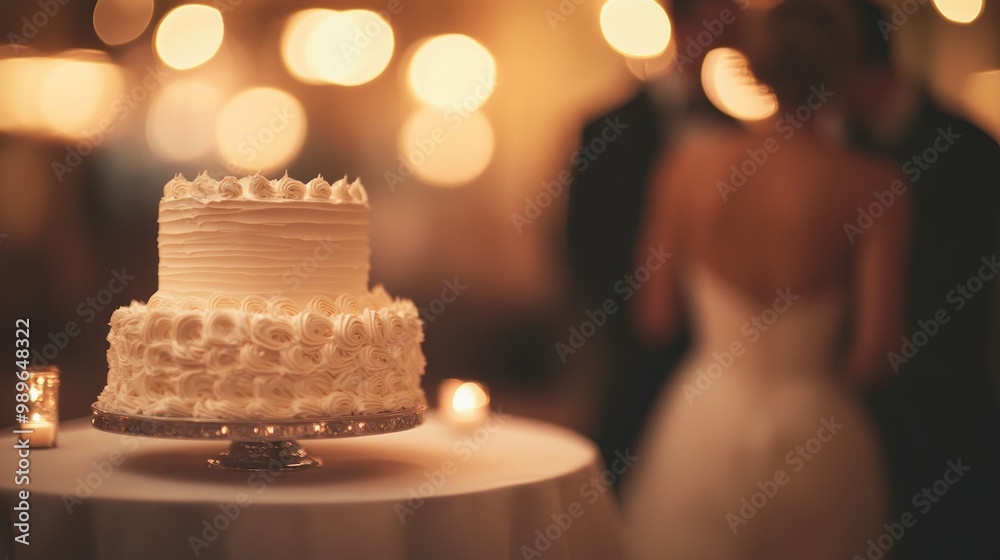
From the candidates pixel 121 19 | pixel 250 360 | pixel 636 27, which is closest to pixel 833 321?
pixel 636 27

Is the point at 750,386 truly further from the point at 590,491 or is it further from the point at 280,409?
the point at 280,409

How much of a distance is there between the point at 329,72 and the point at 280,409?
10.3 feet

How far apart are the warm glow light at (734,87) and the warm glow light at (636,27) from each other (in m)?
0.25

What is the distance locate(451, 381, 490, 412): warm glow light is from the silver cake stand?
2.04 feet

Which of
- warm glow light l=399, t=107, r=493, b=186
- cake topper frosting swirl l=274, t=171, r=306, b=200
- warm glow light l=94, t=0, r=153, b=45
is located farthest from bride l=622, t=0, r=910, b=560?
warm glow light l=94, t=0, r=153, b=45

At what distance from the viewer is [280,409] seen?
212 centimetres

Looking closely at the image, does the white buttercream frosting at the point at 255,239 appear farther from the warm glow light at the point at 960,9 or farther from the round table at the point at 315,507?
the warm glow light at the point at 960,9

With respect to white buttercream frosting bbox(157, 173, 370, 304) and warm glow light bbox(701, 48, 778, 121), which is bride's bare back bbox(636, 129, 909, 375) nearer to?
warm glow light bbox(701, 48, 778, 121)

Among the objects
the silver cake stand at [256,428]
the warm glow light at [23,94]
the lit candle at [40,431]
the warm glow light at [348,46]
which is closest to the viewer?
the silver cake stand at [256,428]

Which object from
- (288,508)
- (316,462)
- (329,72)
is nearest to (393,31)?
(329,72)

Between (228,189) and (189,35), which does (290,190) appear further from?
(189,35)

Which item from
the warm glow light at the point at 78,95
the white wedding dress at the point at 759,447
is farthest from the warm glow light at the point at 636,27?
the warm glow light at the point at 78,95

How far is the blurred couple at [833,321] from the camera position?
3508mm

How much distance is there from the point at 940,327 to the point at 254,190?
8.71 ft
